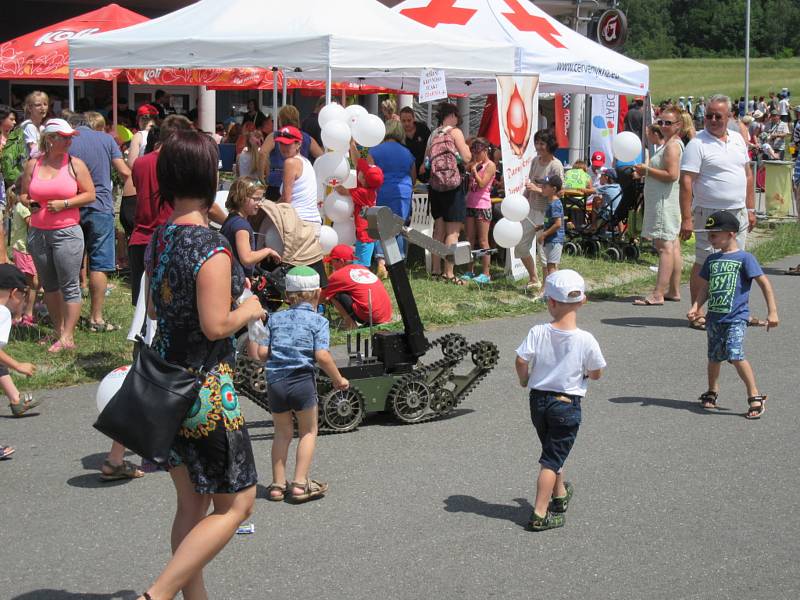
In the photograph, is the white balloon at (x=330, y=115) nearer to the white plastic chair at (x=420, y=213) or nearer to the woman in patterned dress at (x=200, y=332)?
the white plastic chair at (x=420, y=213)

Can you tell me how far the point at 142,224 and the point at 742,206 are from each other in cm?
565

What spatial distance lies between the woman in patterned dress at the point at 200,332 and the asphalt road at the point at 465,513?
2.62ft

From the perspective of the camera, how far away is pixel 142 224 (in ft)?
25.6

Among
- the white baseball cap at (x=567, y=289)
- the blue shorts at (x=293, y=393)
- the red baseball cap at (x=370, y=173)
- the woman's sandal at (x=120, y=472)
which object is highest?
the red baseball cap at (x=370, y=173)

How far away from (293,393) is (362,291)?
2.85 meters

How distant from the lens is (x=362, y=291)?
8492mm

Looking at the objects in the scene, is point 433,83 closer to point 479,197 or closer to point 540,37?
point 479,197

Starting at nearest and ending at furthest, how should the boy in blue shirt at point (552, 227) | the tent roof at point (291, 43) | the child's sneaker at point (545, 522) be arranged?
the child's sneaker at point (545, 522) → the tent roof at point (291, 43) → the boy in blue shirt at point (552, 227)

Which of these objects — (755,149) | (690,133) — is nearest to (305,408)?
(690,133)

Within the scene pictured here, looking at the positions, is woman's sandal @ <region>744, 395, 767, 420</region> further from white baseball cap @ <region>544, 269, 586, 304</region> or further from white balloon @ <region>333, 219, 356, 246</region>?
white balloon @ <region>333, 219, 356, 246</region>

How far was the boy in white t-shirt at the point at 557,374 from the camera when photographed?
5.30 meters

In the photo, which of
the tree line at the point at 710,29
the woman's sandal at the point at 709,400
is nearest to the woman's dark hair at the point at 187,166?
the woman's sandal at the point at 709,400

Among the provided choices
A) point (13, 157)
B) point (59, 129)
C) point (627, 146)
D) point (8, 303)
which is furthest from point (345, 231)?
point (8, 303)

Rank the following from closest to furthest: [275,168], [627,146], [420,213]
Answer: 1. [275,168]
2. [627,146]
3. [420,213]
